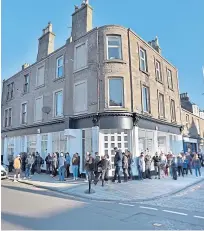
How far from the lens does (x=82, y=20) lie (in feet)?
55.7

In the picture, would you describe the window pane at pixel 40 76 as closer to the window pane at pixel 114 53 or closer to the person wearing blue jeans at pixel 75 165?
the window pane at pixel 114 53

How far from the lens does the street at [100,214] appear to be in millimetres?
5355

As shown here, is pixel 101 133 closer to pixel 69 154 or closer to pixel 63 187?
pixel 69 154

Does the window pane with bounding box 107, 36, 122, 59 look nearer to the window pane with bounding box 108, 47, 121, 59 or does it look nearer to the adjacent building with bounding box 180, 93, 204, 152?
the window pane with bounding box 108, 47, 121, 59

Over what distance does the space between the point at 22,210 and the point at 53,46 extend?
1738cm

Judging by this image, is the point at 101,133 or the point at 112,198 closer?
the point at 112,198

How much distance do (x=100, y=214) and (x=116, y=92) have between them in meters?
9.58

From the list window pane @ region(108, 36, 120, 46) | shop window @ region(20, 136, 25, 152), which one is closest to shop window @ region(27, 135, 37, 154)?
shop window @ region(20, 136, 25, 152)

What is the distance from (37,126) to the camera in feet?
62.0

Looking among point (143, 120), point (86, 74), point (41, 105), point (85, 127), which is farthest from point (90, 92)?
point (41, 105)

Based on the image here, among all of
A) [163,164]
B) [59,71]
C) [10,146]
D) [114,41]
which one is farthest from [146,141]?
[10,146]

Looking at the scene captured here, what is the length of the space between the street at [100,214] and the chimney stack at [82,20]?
1294cm

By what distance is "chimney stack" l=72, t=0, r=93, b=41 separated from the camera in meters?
16.6

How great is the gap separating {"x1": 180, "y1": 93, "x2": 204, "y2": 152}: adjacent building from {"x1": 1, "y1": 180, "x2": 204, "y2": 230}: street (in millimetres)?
18231
